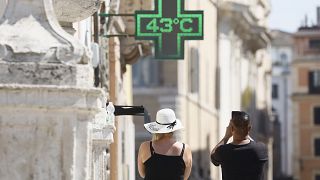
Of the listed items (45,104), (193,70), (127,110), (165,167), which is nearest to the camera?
(45,104)

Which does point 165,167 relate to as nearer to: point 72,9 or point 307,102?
point 72,9

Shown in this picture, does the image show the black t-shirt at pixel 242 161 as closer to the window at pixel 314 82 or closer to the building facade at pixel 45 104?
the building facade at pixel 45 104

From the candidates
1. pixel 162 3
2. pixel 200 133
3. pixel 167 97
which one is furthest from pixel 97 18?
pixel 200 133

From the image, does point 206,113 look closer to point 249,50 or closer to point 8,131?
point 249,50

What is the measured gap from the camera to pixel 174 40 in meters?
16.5

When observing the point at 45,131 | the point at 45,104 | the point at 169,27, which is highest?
the point at 169,27

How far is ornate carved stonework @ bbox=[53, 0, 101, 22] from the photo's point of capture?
7238 millimetres

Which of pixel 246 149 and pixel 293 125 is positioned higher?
pixel 246 149

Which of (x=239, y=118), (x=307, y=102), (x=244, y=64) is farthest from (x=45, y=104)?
(x=307, y=102)

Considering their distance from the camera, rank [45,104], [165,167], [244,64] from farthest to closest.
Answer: [244,64], [165,167], [45,104]

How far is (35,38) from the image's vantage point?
218 inches

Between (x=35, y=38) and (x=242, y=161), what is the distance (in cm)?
317

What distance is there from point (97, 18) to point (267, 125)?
47.9 m

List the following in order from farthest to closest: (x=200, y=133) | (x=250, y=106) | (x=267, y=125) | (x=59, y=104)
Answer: (x=267, y=125) → (x=250, y=106) → (x=200, y=133) → (x=59, y=104)
